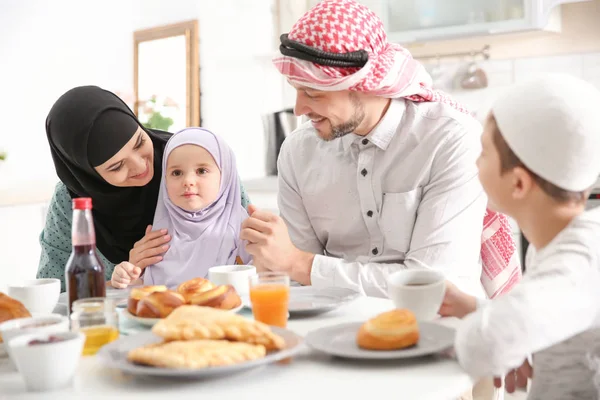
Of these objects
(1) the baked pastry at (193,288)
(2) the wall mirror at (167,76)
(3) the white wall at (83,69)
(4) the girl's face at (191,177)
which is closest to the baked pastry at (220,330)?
(1) the baked pastry at (193,288)

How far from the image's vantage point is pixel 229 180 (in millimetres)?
2385

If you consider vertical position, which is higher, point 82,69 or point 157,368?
point 82,69

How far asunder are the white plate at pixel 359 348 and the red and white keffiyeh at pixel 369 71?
2.86ft

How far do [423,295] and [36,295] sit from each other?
30.4 inches

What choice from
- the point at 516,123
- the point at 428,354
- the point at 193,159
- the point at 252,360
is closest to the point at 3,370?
the point at 252,360

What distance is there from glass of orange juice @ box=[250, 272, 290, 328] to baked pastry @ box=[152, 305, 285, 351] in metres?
0.19

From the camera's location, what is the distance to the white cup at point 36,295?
4.88 feet

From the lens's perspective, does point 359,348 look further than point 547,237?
No

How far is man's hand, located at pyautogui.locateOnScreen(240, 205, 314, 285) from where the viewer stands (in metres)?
1.87

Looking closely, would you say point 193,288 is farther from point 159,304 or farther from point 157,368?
point 157,368

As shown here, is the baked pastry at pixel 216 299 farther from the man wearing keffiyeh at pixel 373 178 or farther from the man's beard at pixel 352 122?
the man's beard at pixel 352 122

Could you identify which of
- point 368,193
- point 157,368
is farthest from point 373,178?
point 157,368

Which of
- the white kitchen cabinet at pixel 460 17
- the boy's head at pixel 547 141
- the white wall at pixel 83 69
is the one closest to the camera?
the boy's head at pixel 547 141

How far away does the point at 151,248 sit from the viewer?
2.23 meters
